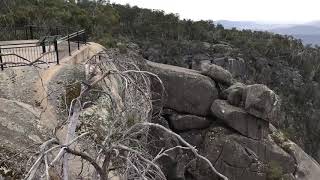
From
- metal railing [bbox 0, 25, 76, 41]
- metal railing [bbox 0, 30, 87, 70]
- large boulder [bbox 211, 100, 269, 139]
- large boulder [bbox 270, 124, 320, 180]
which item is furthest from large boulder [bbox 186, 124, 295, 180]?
metal railing [bbox 0, 25, 76, 41]

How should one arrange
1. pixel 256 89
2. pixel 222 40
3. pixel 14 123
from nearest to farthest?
pixel 14 123 → pixel 256 89 → pixel 222 40

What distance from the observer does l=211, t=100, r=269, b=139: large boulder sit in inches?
985

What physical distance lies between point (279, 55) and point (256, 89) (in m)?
45.5

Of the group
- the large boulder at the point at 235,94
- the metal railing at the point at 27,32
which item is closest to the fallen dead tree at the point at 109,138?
the large boulder at the point at 235,94

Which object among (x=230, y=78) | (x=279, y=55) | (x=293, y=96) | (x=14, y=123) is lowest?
(x=293, y=96)

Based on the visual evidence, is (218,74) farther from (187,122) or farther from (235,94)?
(187,122)

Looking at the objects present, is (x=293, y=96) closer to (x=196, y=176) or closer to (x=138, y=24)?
(x=138, y=24)

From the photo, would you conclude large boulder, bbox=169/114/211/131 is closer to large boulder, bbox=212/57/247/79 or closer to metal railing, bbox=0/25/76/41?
metal railing, bbox=0/25/76/41

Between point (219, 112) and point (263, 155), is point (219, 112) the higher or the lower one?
the higher one

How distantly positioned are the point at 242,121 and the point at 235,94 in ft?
5.61

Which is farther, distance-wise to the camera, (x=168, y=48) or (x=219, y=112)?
(x=168, y=48)

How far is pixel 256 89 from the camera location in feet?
78.3

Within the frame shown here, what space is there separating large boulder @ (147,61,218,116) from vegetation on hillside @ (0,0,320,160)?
11.5 metres

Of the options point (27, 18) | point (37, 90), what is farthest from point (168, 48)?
point (37, 90)
